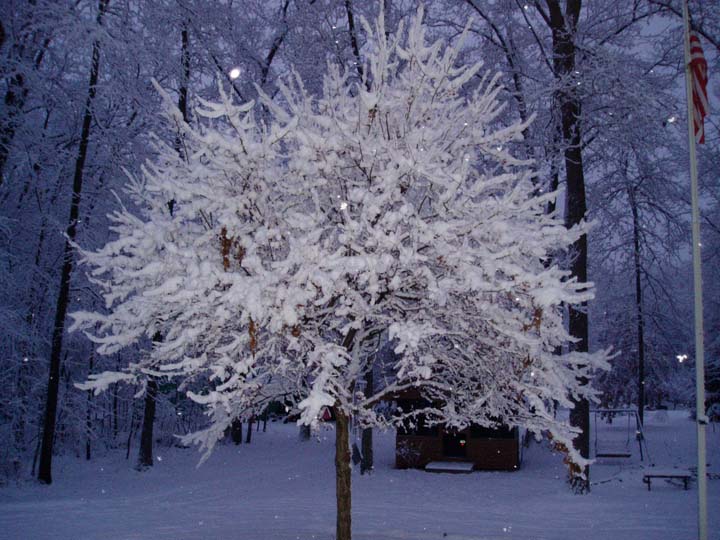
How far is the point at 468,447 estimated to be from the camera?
1856 cm

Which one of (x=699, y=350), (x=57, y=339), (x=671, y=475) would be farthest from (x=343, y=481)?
(x=57, y=339)

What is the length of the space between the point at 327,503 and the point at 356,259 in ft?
26.8

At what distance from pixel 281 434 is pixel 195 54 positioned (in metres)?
21.0

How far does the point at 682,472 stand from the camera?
45.0ft

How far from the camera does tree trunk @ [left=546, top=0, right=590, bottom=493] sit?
12.8m

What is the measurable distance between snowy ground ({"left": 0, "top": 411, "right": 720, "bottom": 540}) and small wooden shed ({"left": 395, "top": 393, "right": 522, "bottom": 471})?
0.59m

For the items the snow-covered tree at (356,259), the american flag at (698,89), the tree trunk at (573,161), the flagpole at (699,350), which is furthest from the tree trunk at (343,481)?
the tree trunk at (573,161)

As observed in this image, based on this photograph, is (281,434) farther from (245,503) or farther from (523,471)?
(245,503)

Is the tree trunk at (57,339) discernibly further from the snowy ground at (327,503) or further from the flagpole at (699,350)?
the flagpole at (699,350)

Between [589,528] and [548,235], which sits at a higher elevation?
[548,235]

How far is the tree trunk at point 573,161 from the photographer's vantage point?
12.8 meters

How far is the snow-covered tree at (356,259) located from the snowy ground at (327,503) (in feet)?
10.9

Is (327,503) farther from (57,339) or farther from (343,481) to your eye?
(57,339)

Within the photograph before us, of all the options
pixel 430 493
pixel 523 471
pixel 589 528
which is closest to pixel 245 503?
pixel 430 493
